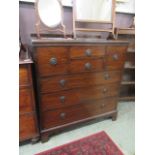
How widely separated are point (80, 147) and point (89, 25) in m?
1.42

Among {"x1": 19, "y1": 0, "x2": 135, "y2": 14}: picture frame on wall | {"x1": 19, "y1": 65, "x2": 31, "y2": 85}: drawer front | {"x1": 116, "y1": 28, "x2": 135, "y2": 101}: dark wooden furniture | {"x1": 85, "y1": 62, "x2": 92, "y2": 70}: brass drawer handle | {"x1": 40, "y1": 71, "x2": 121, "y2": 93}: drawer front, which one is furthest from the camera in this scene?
{"x1": 116, "y1": 28, "x2": 135, "y2": 101}: dark wooden furniture

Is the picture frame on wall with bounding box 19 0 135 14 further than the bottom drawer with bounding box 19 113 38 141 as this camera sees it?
Yes

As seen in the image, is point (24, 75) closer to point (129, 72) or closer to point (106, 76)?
point (106, 76)

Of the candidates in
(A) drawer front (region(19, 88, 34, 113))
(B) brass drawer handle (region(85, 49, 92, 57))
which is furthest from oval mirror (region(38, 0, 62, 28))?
(A) drawer front (region(19, 88, 34, 113))

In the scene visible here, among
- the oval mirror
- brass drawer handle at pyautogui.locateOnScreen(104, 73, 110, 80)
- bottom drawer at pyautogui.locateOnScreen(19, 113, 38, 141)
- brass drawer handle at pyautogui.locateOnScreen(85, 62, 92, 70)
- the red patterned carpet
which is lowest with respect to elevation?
the red patterned carpet

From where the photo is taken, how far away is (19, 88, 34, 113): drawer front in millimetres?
1251

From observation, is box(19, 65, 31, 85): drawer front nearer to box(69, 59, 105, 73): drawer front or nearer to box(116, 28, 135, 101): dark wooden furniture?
box(69, 59, 105, 73): drawer front

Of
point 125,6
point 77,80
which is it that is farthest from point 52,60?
point 125,6

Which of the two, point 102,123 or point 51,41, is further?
point 102,123
